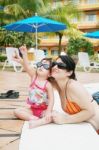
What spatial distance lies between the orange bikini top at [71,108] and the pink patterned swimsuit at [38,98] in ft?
4.03

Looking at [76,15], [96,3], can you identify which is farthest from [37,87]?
[96,3]

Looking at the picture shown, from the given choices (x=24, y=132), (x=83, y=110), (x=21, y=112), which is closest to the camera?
(x=24, y=132)

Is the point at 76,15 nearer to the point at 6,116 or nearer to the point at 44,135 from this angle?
the point at 6,116

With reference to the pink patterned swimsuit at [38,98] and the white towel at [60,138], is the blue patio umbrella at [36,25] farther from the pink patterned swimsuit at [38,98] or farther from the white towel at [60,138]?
the white towel at [60,138]

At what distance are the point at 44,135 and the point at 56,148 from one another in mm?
292

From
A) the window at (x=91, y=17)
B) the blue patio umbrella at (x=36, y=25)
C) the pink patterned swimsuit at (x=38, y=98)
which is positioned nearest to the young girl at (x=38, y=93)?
the pink patterned swimsuit at (x=38, y=98)

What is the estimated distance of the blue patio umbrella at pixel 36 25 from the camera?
664 inches

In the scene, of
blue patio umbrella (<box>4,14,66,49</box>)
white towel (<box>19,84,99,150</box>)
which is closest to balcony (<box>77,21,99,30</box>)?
blue patio umbrella (<box>4,14,66,49</box>)

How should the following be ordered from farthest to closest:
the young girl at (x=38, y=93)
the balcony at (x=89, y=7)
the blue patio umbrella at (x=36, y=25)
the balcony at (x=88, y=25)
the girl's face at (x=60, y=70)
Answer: the balcony at (x=88, y=25), the balcony at (x=89, y=7), the blue patio umbrella at (x=36, y=25), the young girl at (x=38, y=93), the girl's face at (x=60, y=70)

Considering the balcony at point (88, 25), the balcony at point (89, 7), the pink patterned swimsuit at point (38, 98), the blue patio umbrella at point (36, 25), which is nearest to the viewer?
the pink patterned swimsuit at point (38, 98)

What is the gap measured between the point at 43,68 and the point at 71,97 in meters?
1.00

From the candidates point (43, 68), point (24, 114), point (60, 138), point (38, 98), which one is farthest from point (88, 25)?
point (60, 138)

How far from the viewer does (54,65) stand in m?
3.10

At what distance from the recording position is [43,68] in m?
3.98
